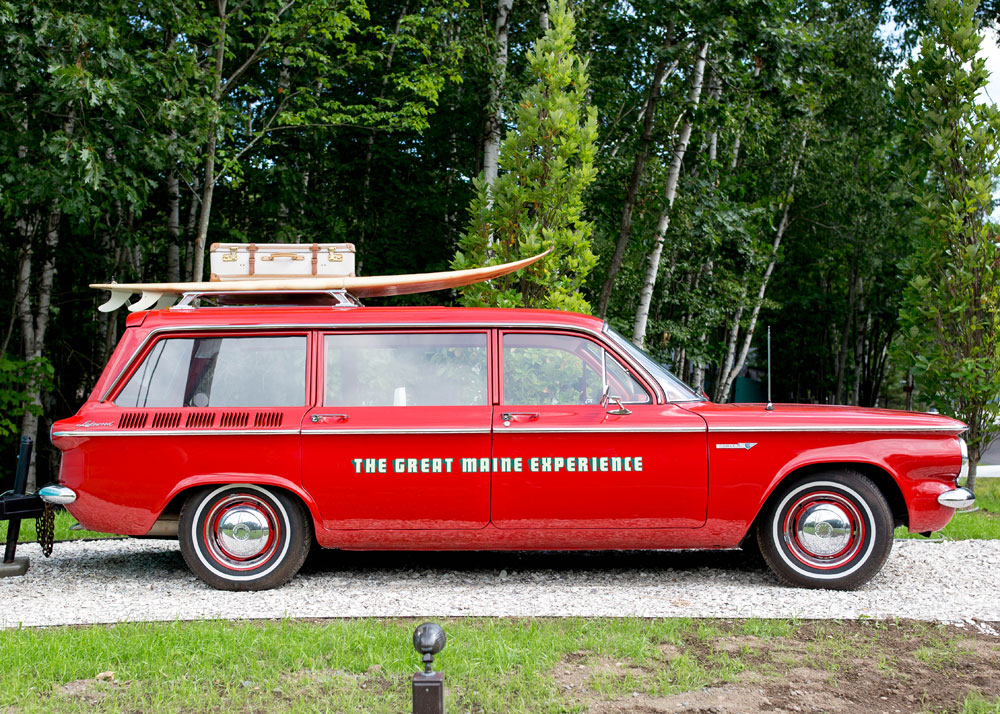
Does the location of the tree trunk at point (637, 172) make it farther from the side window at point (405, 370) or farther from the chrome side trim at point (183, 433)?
the chrome side trim at point (183, 433)

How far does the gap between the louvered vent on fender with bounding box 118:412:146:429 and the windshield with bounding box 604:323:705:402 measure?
128 inches

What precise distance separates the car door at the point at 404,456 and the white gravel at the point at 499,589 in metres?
0.52

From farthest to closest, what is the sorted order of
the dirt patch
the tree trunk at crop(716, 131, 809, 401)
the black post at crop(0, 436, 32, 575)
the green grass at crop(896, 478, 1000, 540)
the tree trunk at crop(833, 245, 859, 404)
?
the tree trunk at crop(833, 245, 859, 404) → the tree trunk at crop(716, 131, 809, 401) → the green grass at crop(896, 478, 1000, 540) → the black post at crop(0, 436, 32, 575) → the dirt patch

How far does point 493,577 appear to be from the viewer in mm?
6242

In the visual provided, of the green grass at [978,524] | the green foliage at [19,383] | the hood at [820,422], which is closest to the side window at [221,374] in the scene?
the hood at [820,422]

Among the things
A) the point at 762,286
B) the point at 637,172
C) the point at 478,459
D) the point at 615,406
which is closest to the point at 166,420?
the point at 478,459

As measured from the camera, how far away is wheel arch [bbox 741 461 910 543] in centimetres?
590

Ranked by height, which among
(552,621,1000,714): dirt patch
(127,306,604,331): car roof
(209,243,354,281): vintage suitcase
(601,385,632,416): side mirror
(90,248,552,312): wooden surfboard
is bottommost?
(552,621,1000,714): dirt patch

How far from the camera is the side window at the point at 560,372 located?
19.8ft

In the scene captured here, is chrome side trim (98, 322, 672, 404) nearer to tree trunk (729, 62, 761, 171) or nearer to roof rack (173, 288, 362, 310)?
roof rack (173, 288, 362, 310)

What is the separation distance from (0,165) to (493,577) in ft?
Result: 32.6

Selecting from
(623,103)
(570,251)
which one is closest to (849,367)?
(623,103)

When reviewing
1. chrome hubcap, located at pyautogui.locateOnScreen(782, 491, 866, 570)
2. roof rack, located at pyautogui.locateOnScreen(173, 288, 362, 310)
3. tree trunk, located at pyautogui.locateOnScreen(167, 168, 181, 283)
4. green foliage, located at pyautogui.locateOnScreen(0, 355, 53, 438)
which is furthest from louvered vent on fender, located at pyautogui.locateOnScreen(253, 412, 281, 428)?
tree trunk, located at pyautogui.locateOnScreen(167, 168, 181, 283)

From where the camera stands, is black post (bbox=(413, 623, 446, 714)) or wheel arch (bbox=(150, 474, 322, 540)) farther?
wheel arch (bbox=(150, 474, 322, 540))
